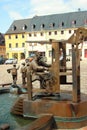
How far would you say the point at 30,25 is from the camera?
7700cm

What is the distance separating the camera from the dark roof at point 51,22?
7138 centimetres

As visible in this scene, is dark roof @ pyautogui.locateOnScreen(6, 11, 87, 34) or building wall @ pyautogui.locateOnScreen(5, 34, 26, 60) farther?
building wall @ pyautogui.locateOnScreen(5, 34, 26, 60)

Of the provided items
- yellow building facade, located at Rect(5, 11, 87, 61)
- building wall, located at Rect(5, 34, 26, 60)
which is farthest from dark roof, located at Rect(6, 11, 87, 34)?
building wall, located at Rect(5, 34, 26, 60)

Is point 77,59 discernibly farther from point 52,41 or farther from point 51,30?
point 51,30

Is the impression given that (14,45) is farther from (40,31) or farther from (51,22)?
(51,22)

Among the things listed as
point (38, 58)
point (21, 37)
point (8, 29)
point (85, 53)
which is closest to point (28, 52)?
point (21, 37)

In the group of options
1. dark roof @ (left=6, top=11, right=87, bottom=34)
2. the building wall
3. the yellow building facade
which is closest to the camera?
dark roof @ (left=6, top=11, right=87, bottom=34)

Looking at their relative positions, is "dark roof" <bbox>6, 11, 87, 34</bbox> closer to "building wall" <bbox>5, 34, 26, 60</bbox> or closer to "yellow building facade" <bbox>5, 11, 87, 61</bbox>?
"yellow building facade" <bbox>5, 11, 87, 61</bbox>

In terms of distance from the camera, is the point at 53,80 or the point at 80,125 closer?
the point at 80,125

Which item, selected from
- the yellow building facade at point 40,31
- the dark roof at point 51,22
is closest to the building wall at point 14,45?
the yellow building facade at point 40,31

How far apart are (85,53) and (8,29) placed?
2216 centimetres

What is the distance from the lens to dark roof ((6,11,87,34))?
71.4 meters

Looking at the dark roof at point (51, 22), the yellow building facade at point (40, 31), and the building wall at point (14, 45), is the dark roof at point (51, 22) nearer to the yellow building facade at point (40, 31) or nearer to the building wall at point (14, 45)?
the yellow building facade at point (40, 31)

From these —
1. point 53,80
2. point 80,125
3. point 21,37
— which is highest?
point 21,37
